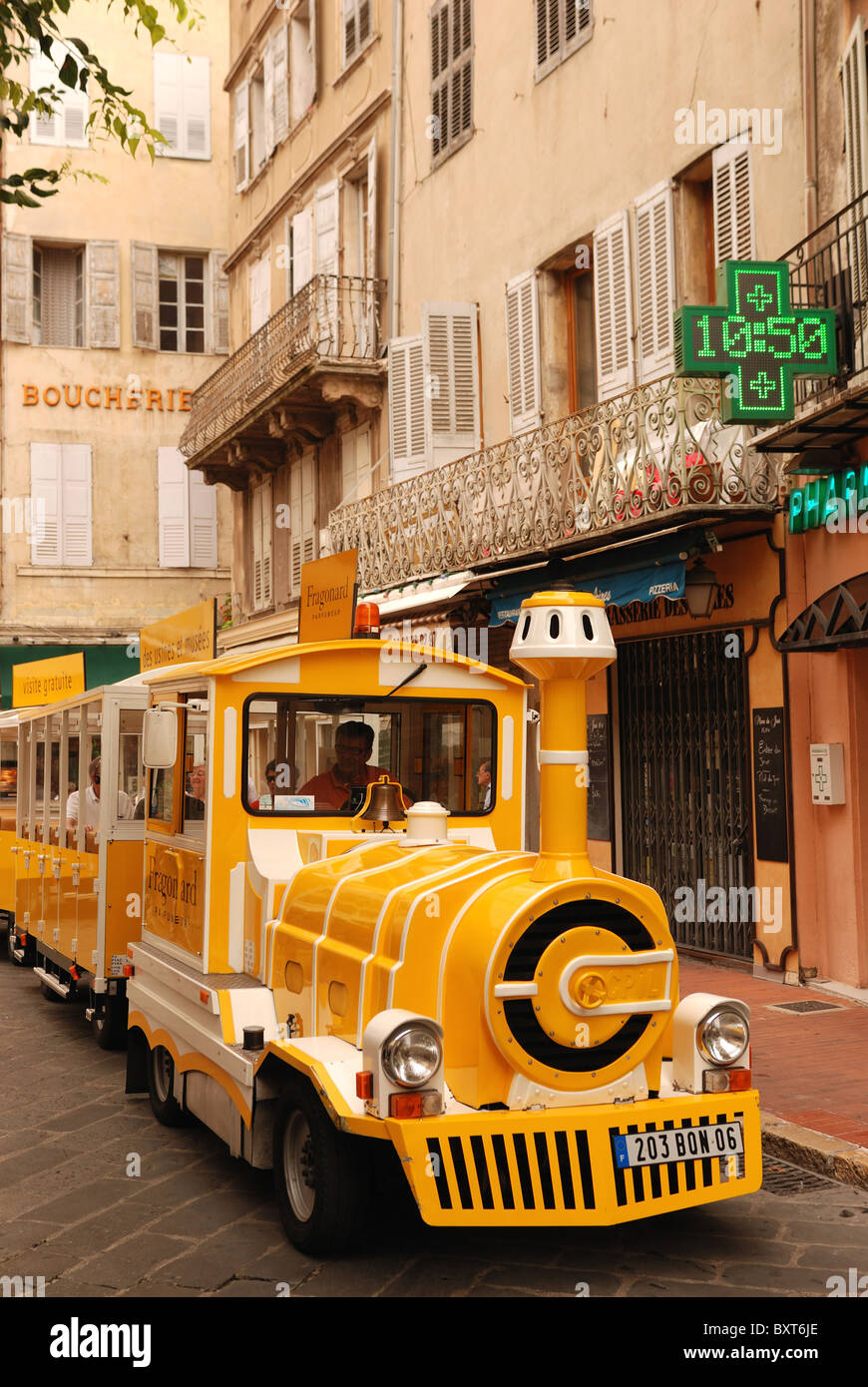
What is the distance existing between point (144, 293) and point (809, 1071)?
23.3 meters

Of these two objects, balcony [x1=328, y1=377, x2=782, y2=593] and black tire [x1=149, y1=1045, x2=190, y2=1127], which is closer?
black tire [x1=149, y1=1045, x2=190, y2=1127]

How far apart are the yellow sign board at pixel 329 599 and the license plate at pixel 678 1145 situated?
271 cm

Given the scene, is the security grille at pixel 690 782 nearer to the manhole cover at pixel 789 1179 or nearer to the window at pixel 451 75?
the manhole cover at pixel 789 1179

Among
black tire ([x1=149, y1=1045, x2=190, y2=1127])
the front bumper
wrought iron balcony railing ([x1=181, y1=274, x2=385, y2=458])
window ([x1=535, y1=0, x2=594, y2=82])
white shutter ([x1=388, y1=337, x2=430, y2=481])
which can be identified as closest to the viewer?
the front bumper

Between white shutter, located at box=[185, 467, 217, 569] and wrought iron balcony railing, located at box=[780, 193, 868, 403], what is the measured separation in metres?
18.8

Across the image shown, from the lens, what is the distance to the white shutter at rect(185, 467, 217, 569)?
90.0 ft

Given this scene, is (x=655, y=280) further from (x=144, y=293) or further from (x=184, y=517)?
(x=144, y=293)

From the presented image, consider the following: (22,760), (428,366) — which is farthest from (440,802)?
(428,366)

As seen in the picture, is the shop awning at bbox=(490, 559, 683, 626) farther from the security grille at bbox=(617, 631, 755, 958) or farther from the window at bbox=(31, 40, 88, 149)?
the window at bbox=(31, 40, 88, 149)

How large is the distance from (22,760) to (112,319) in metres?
17.1

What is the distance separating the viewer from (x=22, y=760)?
12.3 metres

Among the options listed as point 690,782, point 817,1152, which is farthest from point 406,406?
point 817,1152

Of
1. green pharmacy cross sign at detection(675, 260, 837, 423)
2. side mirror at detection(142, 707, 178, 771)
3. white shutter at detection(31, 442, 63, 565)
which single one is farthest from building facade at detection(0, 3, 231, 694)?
side mirror at detection(142, 707, 178, 771)

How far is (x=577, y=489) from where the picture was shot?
40.8 ft
